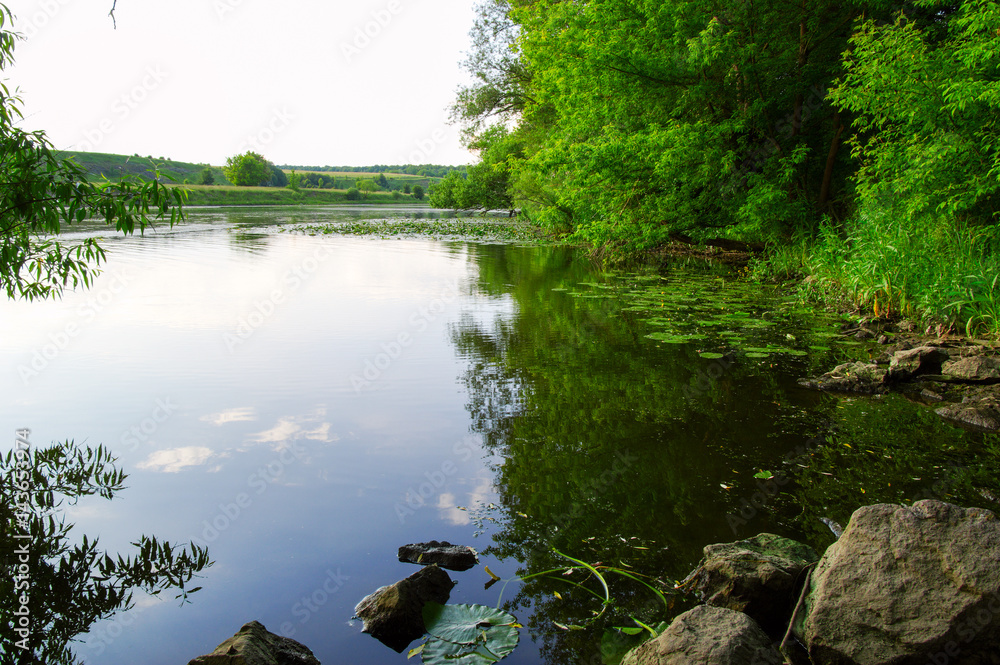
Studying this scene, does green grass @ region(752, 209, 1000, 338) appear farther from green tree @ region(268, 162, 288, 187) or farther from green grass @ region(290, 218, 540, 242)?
green tree @ region(268, 162, 288, 187)

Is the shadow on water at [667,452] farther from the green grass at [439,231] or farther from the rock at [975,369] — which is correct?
the green grass at [439,231]

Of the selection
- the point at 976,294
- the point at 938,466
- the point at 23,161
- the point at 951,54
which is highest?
the point at 951,54

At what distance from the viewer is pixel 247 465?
482cm

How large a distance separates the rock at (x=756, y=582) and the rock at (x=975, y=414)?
3492 millimetres

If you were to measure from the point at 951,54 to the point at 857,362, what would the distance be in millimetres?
4706

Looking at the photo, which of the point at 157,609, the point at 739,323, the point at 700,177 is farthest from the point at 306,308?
the point at 700,177

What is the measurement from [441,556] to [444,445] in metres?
1.79

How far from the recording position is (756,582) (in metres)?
3.00

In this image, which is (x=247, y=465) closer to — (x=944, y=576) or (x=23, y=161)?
(x=23, y=161)

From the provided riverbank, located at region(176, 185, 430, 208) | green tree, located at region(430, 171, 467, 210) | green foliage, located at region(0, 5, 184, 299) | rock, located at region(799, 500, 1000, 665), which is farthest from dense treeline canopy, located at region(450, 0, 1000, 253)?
riverbank, located at region(176, 185, 430, 208)

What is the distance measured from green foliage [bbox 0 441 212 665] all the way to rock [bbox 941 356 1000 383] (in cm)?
731

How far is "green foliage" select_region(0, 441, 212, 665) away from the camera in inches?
116

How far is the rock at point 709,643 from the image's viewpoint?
2.46 metres

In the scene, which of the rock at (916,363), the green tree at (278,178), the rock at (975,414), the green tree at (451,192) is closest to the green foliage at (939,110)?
the rock at (916,363)
